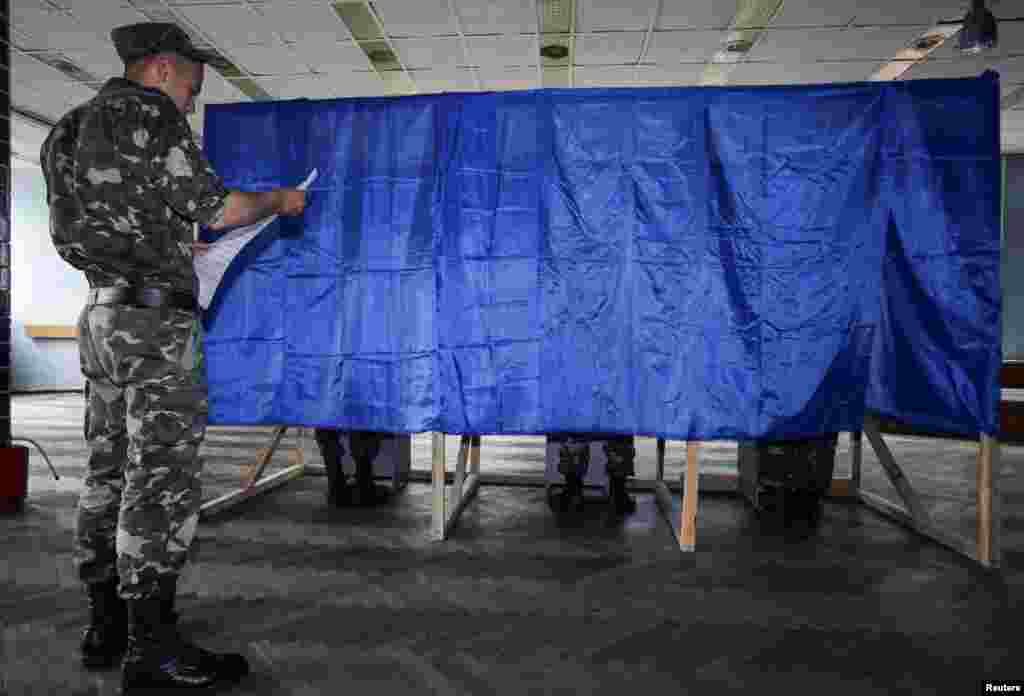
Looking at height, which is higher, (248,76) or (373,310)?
(248,76)

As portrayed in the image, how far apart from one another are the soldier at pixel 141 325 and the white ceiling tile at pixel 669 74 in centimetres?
594

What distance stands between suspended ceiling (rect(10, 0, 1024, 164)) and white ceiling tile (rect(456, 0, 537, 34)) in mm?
17

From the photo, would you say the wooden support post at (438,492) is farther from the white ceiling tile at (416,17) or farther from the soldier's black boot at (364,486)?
the white ceiling tile at (416,17)

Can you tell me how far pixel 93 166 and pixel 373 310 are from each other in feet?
4.26

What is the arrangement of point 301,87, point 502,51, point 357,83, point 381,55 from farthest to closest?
point 301,87 → point 357,83 → point 381,55 → point 502,51

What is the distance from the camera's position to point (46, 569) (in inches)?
92.0

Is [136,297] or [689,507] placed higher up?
[136,297]

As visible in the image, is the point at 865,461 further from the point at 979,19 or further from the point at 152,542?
the point at 152,542

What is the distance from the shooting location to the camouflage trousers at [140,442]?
1.53 metres

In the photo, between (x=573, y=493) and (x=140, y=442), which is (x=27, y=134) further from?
(x=140, y=442)

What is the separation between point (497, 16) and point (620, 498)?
433 cm

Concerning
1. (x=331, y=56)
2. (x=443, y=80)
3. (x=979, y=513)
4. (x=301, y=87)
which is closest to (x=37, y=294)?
(x=301, y=87)

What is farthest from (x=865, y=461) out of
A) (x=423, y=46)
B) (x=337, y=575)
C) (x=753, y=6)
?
(x=423, y=46)

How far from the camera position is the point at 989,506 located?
2475 millimetres
